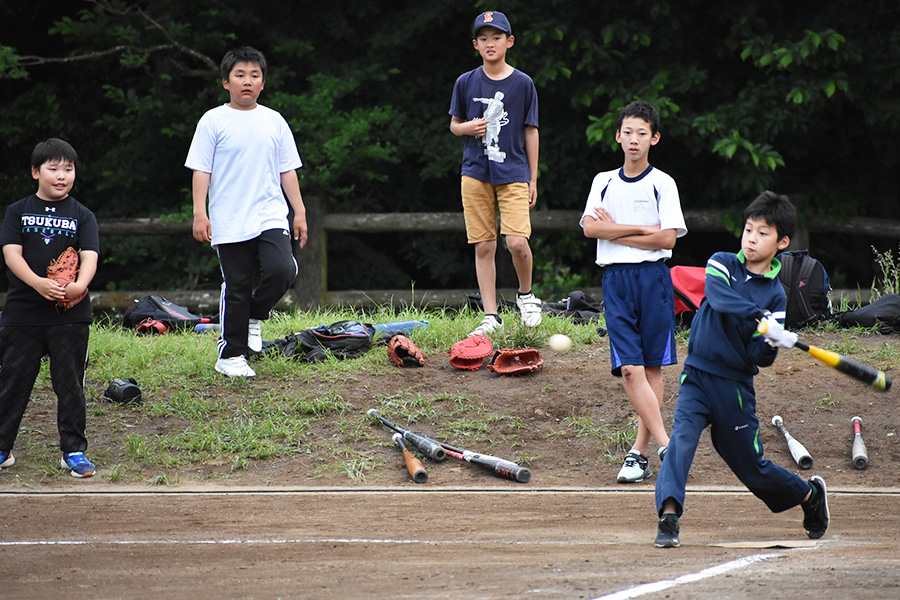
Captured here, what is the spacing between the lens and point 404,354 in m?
7.45

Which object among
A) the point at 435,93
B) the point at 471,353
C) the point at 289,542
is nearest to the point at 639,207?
the point at 471,353

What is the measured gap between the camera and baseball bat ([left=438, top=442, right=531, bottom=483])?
19.3 ft

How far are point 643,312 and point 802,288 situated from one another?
312cm

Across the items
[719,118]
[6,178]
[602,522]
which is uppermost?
[719,118]

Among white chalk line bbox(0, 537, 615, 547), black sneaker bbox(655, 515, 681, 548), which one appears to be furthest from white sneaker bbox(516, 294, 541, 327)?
black sneaker bbox(655, 515, 681, 548)

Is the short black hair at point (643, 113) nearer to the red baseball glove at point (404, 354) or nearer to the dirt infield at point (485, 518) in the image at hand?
the dirt infield at point (485, 518)

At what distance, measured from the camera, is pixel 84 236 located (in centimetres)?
583

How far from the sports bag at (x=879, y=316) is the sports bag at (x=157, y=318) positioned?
5597 mm

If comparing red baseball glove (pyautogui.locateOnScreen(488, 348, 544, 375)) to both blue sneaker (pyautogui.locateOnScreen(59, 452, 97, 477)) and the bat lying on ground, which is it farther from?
blue sneaker (pyautogui.locateOnScreen(59, 452, 97, 477))

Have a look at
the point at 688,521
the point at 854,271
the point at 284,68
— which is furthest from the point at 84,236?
the point at 854,271

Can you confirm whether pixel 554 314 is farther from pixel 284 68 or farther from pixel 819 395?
pixel 284 68

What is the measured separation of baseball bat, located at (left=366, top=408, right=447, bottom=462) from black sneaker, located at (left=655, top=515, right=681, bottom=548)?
2.05 meters

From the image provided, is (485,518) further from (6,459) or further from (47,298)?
(6,459)

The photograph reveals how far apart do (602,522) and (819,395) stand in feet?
9.16
